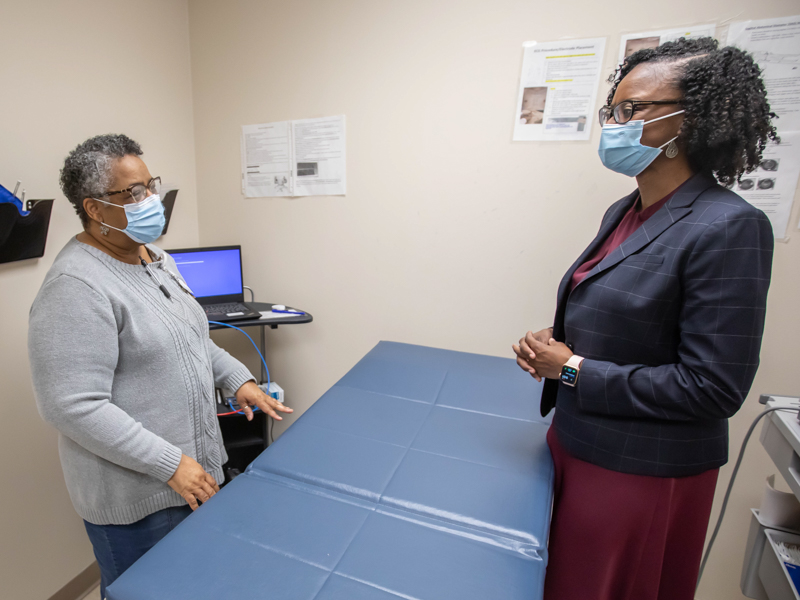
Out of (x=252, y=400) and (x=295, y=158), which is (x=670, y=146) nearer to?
(x=252, y=400)

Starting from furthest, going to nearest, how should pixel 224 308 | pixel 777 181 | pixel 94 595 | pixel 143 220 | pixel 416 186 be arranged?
pixel 224 308 < pixel 416 186 < pixel 94 595 < pixel 777 181 < pixel 143 220

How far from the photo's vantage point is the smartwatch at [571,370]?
0.95 metres

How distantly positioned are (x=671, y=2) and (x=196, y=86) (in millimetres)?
2114

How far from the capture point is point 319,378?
7.55 feet

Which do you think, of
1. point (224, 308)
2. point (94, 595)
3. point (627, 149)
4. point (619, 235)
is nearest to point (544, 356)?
point (619, 235)

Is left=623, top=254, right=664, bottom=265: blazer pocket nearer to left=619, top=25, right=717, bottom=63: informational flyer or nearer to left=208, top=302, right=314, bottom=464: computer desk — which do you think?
left=619, top=25, right=717, bottom=63: informational flyer

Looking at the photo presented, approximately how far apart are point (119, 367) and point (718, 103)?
1401mm

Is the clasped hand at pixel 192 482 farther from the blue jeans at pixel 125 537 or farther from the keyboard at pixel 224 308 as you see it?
the keyboard at pixel 224 308

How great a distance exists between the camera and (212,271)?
2107 mm

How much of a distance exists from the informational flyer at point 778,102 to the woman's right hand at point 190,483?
1916 mm

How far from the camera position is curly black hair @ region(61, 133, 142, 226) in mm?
1005

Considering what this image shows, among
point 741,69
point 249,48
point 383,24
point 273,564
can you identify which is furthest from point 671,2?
point 273,564

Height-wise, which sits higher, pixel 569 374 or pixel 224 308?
pixel 569 374

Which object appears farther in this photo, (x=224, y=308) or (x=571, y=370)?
(x=224, y=308)
